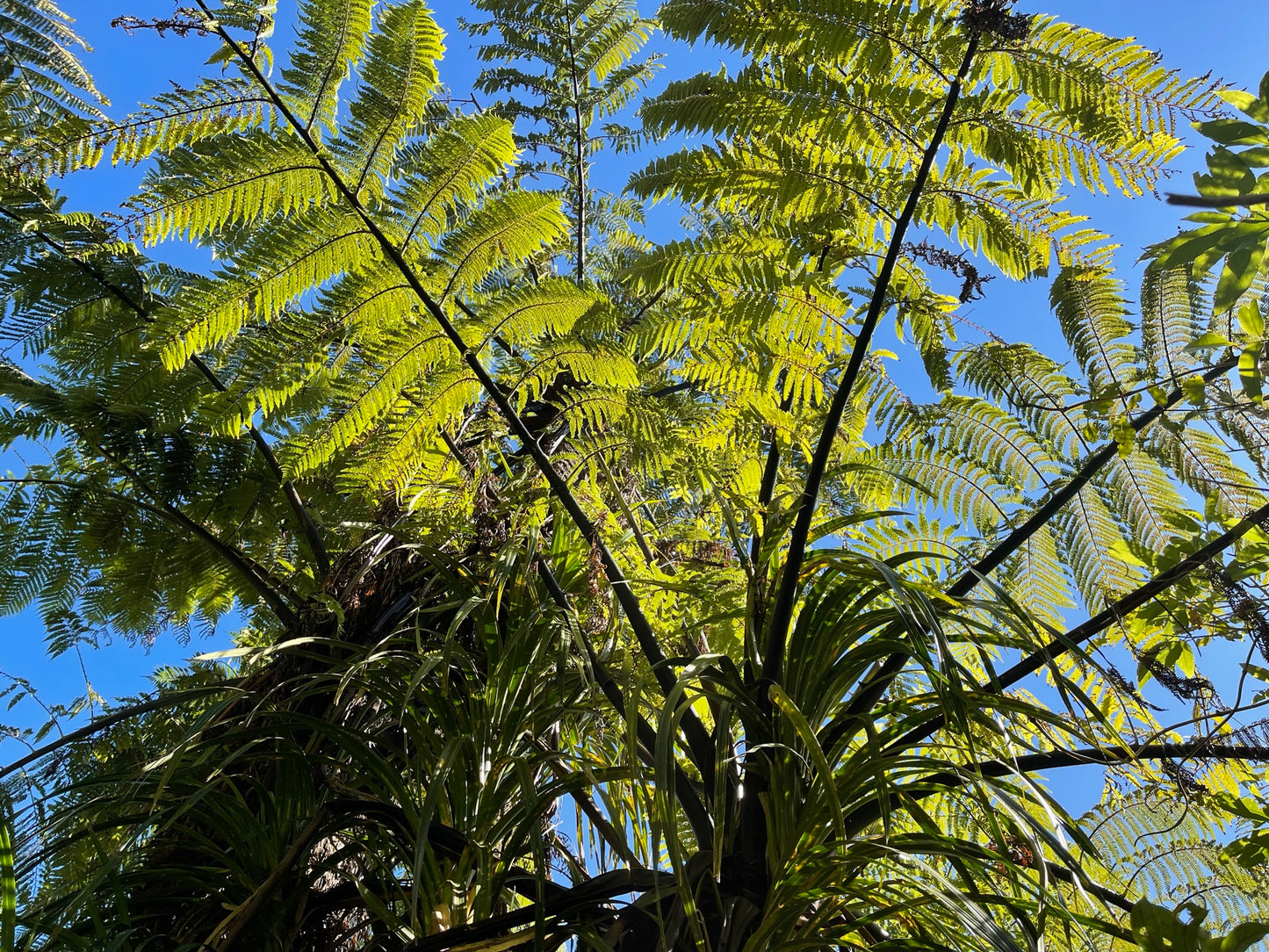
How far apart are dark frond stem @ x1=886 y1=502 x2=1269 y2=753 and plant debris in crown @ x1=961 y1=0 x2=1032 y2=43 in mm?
763

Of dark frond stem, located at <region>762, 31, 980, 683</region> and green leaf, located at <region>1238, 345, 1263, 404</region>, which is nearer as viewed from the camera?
green leaf, located at <region>1238, 345, 1263, 404</region>

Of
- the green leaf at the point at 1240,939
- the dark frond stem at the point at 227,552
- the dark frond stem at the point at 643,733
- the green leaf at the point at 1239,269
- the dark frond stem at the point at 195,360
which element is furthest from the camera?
the dark frond stem at the point at 195,360

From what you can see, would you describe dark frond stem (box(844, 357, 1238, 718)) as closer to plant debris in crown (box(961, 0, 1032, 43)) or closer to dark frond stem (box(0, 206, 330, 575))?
plant debris in crown (box(961, 0, 1032, 43))

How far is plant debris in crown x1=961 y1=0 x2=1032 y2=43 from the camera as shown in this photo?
1.25 m

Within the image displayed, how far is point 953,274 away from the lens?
139cm

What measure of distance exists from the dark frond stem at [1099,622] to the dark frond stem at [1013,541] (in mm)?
73

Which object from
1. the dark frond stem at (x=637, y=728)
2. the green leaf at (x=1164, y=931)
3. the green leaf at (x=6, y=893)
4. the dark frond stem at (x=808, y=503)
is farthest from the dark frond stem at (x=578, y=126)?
the green leaf at (x=1164, y=931)

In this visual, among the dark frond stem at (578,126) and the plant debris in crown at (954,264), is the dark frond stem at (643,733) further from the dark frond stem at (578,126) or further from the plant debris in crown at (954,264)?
the dark frond stem at (578,126)

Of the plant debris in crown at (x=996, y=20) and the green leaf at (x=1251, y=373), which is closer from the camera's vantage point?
the green leaf at (x=1251, y=373)

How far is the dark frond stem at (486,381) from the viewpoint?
1.26m

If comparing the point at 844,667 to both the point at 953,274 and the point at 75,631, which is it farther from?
the point at 75,631

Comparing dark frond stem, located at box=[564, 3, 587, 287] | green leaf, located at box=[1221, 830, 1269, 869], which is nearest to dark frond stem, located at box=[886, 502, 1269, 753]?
green leaf, located at box=[1221, 830, 1269, 869]

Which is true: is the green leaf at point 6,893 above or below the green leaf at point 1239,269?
below

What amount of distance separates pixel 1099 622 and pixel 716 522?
0.92 m
